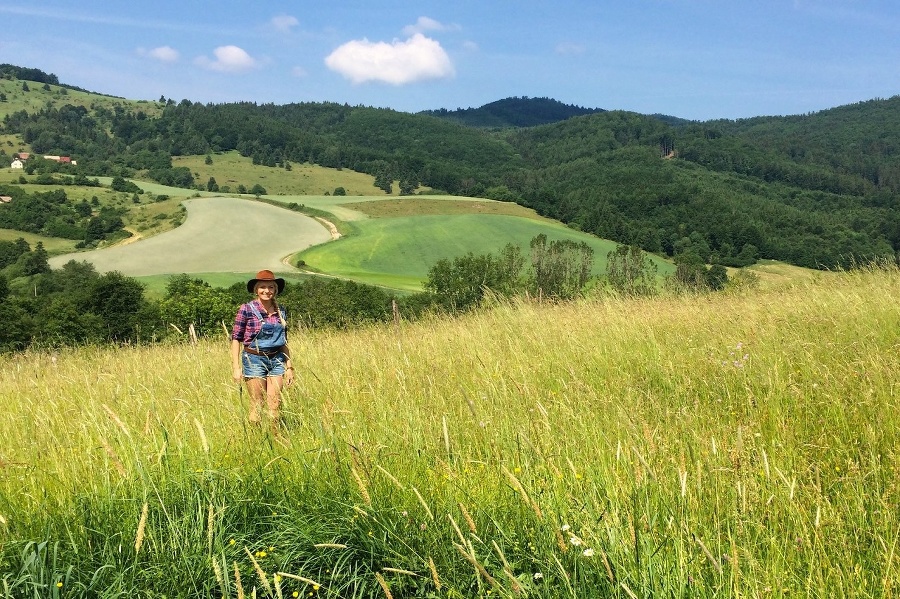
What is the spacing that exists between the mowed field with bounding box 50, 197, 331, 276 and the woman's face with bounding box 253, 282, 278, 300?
68.9 meters

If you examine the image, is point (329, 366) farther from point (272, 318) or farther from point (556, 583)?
point (556, 583)

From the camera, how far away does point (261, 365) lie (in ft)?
19.4

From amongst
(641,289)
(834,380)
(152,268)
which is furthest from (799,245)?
(834,380)

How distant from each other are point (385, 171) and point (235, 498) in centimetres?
19741

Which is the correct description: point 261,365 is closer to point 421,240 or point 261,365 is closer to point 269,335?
point 269,335

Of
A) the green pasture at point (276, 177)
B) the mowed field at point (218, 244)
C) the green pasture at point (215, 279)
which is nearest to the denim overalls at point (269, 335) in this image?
the green pasture at point (215, 279)

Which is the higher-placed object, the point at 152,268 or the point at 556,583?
the point at 556,583

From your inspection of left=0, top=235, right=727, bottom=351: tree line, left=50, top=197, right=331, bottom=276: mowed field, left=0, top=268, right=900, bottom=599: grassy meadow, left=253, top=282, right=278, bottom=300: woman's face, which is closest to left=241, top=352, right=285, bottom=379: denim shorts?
left=253, top=282, right=278, bottom=300: woman's face

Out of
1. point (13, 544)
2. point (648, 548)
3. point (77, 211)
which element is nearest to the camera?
point (648, 548)

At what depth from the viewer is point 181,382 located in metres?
6.11

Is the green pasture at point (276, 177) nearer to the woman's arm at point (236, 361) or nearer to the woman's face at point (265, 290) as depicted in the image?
the woman's face at point (265, 290)

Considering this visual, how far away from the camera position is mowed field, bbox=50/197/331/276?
78.3 meters

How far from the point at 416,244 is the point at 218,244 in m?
30.1

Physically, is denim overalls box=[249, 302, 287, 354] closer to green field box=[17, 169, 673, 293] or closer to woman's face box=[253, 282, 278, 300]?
woman's face box=[253, 282, 278, 300]
